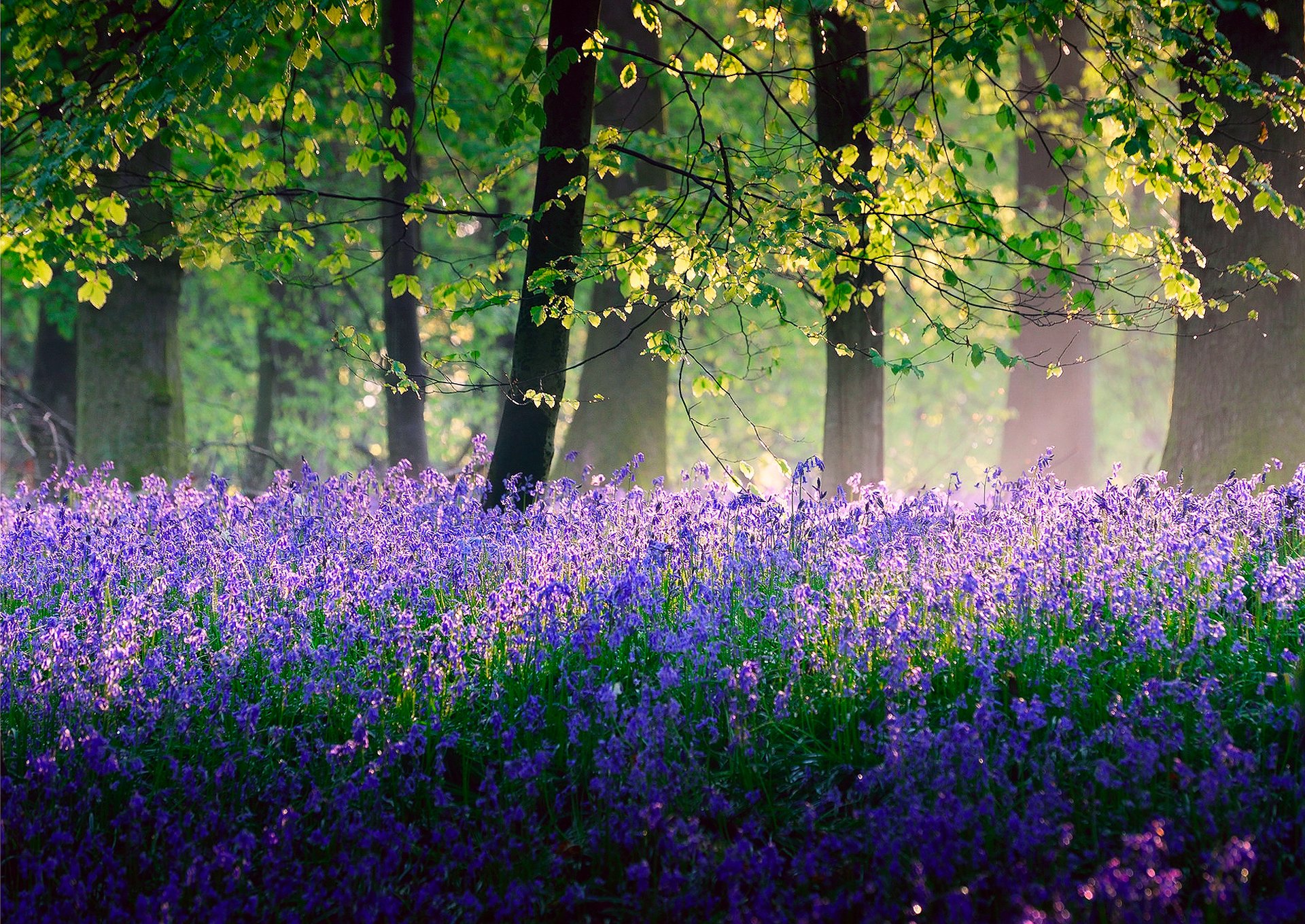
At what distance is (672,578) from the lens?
4.87m

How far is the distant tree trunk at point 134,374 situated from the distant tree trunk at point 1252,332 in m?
10.1

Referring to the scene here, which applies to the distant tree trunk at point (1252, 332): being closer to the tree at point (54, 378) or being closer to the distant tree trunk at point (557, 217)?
the distant tree trunk at point (557, 217)

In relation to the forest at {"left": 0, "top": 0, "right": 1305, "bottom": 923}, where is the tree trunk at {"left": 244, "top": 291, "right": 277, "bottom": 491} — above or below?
above

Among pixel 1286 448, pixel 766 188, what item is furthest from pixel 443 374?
pixel 1286 448

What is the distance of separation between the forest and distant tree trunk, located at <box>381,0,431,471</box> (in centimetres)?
8

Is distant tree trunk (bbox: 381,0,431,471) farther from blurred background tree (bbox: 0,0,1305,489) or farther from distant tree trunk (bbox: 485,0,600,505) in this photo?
distant tree trunk (bbox: 485,0,600,505)


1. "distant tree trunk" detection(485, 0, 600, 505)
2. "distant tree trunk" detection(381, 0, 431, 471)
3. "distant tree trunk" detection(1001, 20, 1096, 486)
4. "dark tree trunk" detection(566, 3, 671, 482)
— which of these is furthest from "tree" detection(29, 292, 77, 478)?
"distant tree trunk" detection(1001, 20, 1096, 486)

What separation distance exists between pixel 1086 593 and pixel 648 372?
25.4ft

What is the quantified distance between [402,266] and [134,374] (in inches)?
122

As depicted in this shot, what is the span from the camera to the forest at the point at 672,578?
2719 millimetres

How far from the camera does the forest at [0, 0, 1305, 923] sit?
2719 mm

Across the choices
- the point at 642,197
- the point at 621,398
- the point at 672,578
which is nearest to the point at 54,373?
the point at 621,398

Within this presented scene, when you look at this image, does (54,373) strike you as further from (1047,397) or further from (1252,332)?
(1047,397)

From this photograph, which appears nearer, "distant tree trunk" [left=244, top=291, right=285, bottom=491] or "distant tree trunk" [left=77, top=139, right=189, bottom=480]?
"distant tree trunk" [left=77, top=139, right=189, bottom=480]
